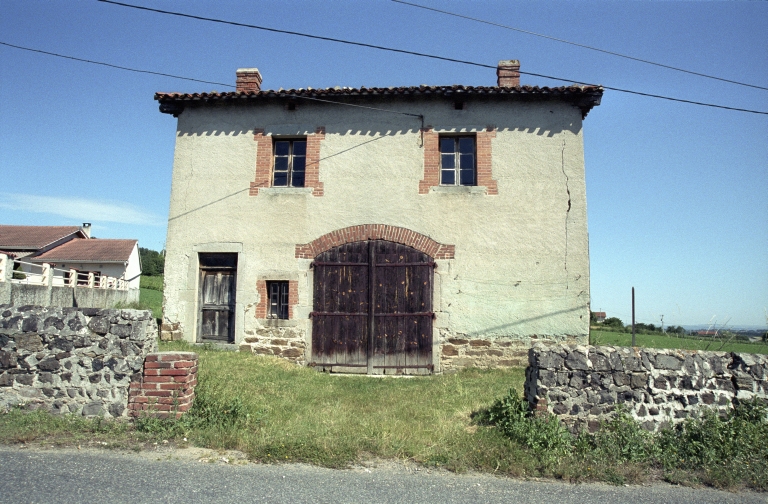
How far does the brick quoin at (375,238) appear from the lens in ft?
33.2

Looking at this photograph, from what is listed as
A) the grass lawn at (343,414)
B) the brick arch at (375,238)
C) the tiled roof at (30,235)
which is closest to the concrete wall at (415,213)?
the brick arch at (375,238)

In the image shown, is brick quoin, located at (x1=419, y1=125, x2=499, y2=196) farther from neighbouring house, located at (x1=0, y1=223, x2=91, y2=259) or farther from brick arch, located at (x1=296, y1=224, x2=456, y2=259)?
neighbouring house, located at (x1=0, y1=223, x2=91, y2=259)

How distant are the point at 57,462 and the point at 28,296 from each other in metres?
11.1

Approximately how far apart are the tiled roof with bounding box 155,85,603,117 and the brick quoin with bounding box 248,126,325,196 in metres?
0.79

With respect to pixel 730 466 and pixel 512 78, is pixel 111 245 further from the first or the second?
pixel 730 466

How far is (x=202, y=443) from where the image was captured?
481 cm

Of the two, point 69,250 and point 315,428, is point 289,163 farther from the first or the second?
point 69,250

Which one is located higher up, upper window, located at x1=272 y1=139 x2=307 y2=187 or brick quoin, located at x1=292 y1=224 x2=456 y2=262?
upper window, located at x1=272 y1=139 x2=307 y2=187

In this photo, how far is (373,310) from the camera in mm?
10055

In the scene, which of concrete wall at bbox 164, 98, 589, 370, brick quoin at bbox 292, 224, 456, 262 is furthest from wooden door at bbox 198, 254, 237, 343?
brick quoin at bbox 292, 224, 456, 262

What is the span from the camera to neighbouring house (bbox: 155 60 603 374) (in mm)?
9977

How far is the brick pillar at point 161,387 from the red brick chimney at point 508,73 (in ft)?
29.7

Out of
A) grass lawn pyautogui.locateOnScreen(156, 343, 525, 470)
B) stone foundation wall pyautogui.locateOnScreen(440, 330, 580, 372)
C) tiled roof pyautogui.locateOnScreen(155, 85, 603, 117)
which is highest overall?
tiled roof pyautogui.locateOnScreen(155, 85, 603, 117)

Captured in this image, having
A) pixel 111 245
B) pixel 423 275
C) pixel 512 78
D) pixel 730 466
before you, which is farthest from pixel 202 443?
pixel 111 245
